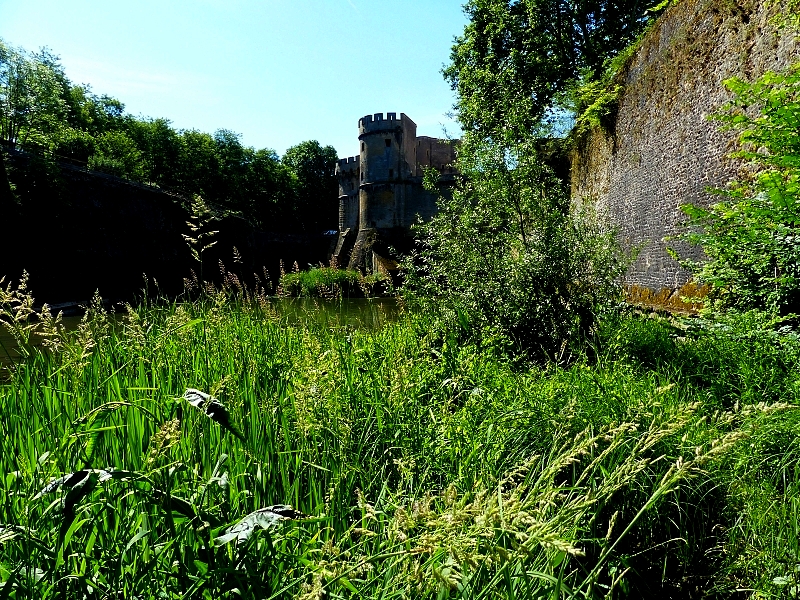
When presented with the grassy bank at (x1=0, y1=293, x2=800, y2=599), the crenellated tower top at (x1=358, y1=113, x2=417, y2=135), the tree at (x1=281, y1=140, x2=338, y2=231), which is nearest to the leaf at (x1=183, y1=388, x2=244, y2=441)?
the grassy bank at (x1=0, y1=293, x2=800, y2=599)

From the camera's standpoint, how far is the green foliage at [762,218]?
348 centimetres

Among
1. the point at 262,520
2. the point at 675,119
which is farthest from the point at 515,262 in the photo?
the point at 675,119

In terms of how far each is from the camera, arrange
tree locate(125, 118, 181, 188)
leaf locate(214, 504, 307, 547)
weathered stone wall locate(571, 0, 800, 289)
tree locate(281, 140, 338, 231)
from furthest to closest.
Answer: tree locate(281, 140, 338, 231) → tree locate(125, 118, 181, 188) → weathered stone wall locate(571, 0, 800, 289) → leaf locate(214, 504, 307, 547)

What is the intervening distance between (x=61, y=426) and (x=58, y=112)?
36455mm

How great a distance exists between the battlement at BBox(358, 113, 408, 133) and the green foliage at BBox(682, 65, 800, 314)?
2893cm

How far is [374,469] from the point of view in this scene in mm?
2236

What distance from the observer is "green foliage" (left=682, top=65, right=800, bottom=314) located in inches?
137

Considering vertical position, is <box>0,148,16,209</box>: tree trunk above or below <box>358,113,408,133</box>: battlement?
below

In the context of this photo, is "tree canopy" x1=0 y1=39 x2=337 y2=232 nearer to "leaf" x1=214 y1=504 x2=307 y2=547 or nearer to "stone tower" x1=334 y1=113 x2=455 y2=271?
"stone tower" x1=334 y1=113 x2=455 y2=271

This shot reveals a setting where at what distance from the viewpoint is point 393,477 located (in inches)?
89.7

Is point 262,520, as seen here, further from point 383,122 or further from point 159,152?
point 159,152

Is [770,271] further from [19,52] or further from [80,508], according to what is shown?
[19,52]

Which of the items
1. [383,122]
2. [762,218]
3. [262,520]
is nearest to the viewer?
[262,520]

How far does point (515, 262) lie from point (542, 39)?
579 inches
